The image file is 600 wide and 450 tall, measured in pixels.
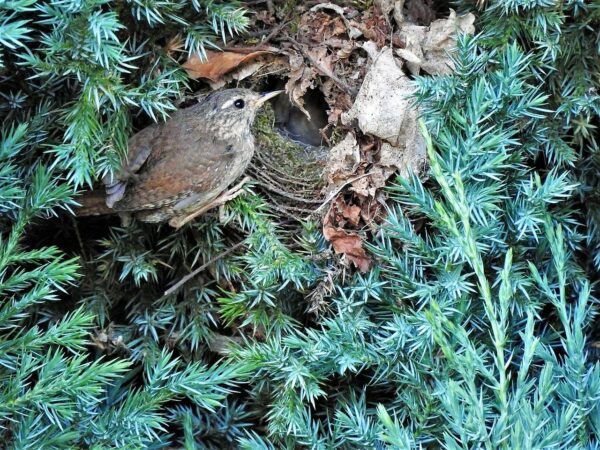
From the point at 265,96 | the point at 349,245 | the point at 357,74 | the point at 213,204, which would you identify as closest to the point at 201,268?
the point at 213,204

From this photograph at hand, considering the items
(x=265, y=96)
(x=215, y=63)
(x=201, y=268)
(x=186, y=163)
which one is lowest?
(x=201, y=268)

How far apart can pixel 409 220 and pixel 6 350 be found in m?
1.00

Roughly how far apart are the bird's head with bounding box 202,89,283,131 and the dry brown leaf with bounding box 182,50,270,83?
0.06 meters

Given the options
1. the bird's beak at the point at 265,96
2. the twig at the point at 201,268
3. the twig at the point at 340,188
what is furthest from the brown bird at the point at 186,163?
the twig at the point at 340,188

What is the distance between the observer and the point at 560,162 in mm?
1982

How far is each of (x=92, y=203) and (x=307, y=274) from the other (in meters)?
0.62

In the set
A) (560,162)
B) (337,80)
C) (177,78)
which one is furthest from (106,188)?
(560,162)

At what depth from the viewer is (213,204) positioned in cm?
227

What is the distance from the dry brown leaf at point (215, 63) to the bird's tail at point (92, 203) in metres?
0.41

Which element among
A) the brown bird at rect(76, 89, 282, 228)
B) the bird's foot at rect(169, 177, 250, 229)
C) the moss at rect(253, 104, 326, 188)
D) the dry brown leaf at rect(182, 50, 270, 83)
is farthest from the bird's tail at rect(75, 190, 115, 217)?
the moss at rect(253, 104, 326, 188)

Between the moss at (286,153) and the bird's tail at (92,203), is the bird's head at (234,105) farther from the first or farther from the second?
the bird's tail at (92,203)

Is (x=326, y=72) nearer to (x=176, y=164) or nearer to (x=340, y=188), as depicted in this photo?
(x=340, y=188)

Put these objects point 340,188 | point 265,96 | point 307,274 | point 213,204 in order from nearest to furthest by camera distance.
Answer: point 307,274
point 340,188
point 213,204
point 265,96

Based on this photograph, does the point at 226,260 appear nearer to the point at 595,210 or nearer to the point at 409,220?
the point at 409,220
